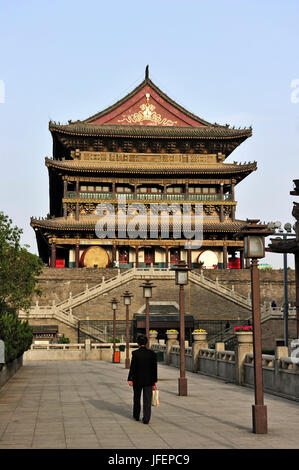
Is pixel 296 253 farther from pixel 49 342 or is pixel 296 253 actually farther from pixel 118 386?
pixel 49 342

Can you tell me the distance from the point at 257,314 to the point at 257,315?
0.07 feet

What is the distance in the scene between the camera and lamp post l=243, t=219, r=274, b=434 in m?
10.8

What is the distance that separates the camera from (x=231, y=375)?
21.9 meters

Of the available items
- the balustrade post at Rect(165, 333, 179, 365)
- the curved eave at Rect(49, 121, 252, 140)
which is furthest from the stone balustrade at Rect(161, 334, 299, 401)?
the curved eave at Rect(49, 121, 252, 140)

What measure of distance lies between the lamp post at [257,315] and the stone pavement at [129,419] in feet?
1.02

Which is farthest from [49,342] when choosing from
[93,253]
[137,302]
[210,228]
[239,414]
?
[239,414]

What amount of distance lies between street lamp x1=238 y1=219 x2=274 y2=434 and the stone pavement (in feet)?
1.05

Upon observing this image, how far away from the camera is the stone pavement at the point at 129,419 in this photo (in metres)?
9.91

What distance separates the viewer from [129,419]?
499 inches

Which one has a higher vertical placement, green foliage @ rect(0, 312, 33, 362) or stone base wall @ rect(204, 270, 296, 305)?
stone base wall @ rect(204, 270, 296, 305)

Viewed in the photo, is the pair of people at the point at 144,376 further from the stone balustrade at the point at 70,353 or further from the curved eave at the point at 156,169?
the curved eave at the point at 156,169

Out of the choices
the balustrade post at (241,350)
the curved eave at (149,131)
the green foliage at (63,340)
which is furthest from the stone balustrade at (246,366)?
the curved eave at (149,131)

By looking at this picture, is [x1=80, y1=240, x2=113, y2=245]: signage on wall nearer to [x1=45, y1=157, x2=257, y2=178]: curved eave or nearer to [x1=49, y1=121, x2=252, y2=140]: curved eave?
[x1=45, y1=157, x2=257, y2=178]: curved eave

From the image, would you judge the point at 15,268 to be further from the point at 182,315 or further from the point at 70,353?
the point at 182,315
